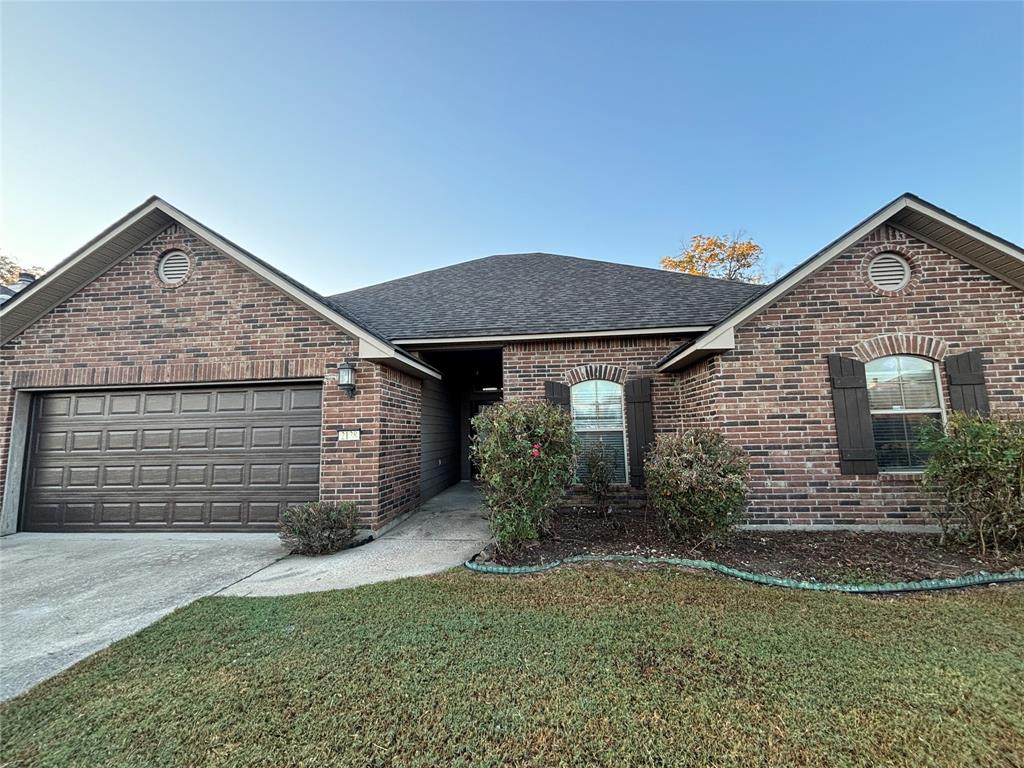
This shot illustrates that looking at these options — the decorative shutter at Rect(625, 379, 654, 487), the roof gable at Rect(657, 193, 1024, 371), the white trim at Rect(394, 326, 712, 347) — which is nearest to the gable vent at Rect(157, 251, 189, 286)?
the white trim at Rect(394, 326, 712, 347)

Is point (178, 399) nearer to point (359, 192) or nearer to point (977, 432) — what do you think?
point (359, 192)

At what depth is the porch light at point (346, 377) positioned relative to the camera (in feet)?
19.7

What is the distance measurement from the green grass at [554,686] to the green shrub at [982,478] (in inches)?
47.3

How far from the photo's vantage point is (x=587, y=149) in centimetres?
1198

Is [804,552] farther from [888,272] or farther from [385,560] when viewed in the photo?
[385,560]

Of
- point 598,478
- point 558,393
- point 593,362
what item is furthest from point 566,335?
point 598,478

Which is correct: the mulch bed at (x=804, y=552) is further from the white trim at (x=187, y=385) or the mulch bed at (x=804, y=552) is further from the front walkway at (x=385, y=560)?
the white trim at (x=187, y=385)

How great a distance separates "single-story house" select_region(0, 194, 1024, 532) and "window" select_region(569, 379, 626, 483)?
39 mm

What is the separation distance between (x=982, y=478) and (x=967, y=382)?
1949mm

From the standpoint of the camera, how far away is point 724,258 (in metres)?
20.5

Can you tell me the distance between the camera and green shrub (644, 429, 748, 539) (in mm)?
4410

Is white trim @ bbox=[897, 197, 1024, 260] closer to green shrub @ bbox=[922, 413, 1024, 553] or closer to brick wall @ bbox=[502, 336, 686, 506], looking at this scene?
green shrub @ bbox=[922, 413, 1024, 553]

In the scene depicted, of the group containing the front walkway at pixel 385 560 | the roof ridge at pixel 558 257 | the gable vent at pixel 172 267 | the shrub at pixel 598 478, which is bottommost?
the front walkway at pixel 385 560

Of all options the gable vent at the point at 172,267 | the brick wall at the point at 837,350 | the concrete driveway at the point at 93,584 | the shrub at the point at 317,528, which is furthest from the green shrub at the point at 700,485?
the gable vent at the point at 172,267
